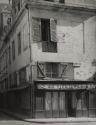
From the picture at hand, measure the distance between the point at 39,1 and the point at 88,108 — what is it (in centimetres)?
994

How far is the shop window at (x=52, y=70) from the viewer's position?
1143 inches

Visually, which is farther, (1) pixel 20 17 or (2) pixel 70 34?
(1) pixel 20 17

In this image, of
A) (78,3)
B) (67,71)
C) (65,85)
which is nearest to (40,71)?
(65,85)

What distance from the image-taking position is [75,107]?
29141 millimetres

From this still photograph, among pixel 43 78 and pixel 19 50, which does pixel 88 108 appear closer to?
pixel 43 78

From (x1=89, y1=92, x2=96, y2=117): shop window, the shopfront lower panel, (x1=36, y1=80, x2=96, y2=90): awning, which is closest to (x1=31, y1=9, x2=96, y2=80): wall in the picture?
(x1=36, y1=80, x2=96, y2=90): awning

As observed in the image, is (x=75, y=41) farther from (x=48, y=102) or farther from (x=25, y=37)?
(x=48, y=102)

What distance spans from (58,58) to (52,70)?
1169mm

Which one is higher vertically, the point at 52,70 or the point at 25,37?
the point at 25,37

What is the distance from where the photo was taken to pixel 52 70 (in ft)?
96.1

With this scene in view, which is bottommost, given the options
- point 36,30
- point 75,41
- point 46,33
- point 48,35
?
point 75,41

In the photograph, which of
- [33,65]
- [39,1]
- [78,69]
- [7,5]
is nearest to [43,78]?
[33,65]

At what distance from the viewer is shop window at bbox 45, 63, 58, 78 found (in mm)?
29028

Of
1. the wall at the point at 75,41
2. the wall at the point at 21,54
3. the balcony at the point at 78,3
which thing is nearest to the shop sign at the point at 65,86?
the wall at the point at 75,41
